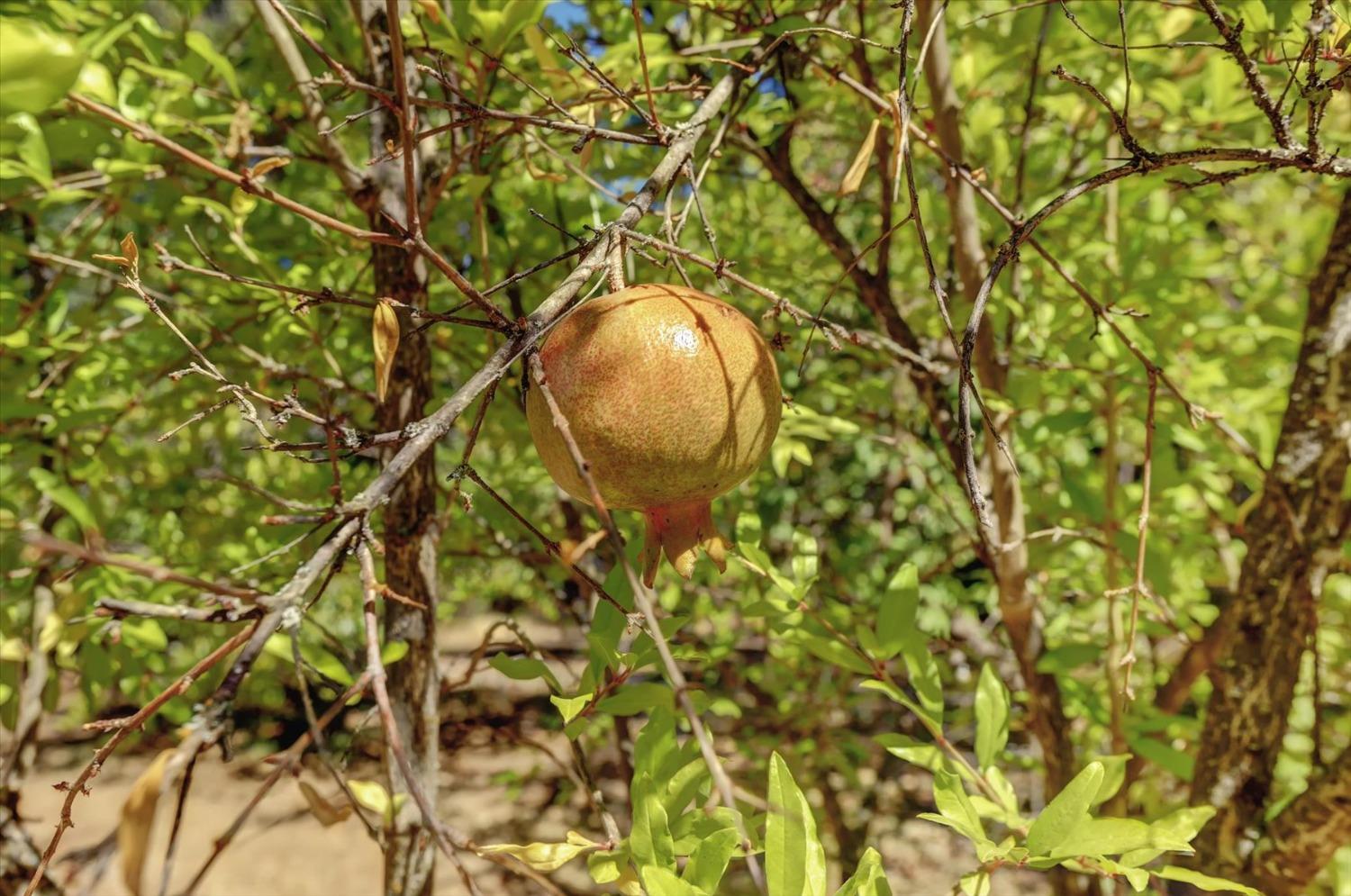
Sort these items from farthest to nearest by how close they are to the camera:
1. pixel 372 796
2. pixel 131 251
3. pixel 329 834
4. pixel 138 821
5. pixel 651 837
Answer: pixel 329 834
pixel 372 796
pixel 651 837
pixel 131 251
pixel 138 821

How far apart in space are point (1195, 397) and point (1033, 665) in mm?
630

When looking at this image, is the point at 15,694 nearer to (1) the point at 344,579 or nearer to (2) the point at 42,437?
(2) the point at 42,437

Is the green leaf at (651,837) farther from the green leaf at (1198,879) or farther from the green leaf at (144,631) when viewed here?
the green leaf at (144,631)

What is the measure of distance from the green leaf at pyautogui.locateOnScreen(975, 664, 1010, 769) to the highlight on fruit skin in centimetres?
50

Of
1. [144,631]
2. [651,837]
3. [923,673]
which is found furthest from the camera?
[144,631]

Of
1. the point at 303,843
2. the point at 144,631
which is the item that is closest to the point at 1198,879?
the point at 144,631

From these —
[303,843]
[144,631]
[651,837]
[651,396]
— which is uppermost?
[651,396]

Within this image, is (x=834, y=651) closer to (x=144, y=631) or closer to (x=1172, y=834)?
(x=1172, y=834)

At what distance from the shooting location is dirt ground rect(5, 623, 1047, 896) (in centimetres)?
316

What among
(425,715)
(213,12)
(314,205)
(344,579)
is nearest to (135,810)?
(425,715)

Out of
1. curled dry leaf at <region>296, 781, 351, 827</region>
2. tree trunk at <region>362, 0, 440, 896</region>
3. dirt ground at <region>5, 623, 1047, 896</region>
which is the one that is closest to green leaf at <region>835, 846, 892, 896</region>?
curled dry leaf at <region>296, 781, 351, 827</region>

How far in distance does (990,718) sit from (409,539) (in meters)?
0.75

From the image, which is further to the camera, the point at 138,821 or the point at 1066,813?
the point at 1066,813

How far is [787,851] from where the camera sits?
26.3 inches
